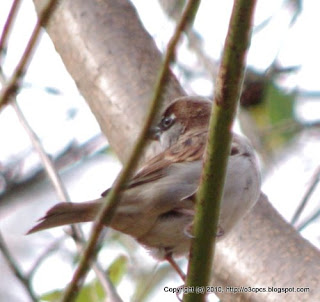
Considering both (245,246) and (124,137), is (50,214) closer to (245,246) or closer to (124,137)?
(245,246)

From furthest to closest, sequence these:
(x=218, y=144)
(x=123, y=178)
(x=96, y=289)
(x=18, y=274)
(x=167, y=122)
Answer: (x=167, y=122) → (x=96, y=289) → (x=18, y=274) → (x=218, y=144) → (x=123, y=178)

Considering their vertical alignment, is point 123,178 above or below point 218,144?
below

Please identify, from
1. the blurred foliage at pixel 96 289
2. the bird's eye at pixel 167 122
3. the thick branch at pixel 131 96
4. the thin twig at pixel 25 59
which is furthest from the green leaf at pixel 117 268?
the thin twig at pixel 25 59

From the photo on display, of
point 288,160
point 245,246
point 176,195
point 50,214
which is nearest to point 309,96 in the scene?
point 288,160

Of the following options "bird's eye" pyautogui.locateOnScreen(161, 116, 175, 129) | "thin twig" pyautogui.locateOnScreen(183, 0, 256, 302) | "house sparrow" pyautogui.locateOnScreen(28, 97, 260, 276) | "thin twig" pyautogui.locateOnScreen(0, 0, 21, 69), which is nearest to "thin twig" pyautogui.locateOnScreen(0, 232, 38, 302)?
"house sparrow" pyautogui.locateOnScreen(28, 97, 260, 276)

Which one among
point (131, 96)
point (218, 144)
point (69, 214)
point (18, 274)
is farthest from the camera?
point (131, 96)

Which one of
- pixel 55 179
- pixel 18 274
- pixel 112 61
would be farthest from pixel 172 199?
pixel 112 61

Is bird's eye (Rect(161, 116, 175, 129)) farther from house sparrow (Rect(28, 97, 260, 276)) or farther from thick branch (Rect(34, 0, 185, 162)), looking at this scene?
house sparrow (Rect(28, 97, 260, 276))

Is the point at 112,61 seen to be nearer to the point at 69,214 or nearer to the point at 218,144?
the point at 69,214
